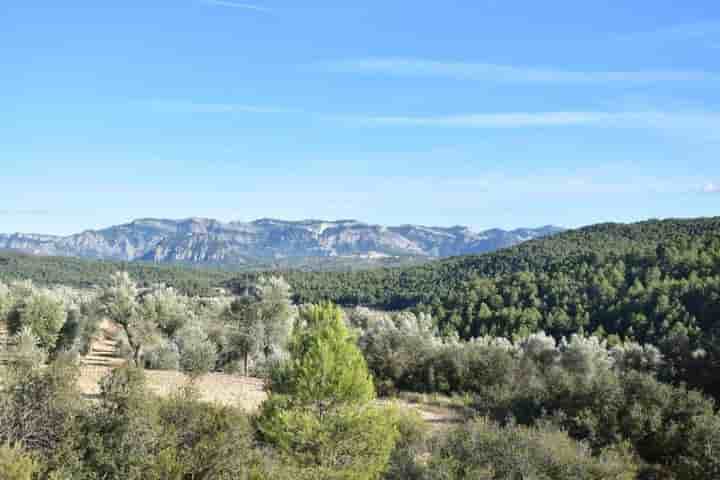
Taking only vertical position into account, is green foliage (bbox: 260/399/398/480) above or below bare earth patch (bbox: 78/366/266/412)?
above

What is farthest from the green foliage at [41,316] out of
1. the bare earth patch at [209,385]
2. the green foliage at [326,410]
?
the green foliage at [326,410]

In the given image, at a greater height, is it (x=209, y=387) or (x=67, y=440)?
(x=67, y=440)

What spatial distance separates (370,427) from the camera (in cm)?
2275

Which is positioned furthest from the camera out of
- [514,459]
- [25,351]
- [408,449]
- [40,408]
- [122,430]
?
[25,351]

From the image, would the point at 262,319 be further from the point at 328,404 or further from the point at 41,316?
the point at 328,404

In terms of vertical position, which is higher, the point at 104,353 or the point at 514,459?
the point at 514,459

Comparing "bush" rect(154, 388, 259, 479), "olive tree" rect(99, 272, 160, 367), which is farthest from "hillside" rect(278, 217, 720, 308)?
"bush" rect(154, 388, 259, 479)

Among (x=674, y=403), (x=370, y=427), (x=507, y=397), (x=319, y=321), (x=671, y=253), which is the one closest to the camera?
(x=370, y=427)

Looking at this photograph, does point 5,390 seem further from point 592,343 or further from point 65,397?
point 592,343

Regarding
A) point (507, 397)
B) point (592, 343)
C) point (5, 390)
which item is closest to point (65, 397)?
point (5, 390)

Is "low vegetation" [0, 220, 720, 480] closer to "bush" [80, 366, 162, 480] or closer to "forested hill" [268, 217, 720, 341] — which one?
"bush" [80, 366, 162, 480]

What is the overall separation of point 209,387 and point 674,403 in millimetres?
26533

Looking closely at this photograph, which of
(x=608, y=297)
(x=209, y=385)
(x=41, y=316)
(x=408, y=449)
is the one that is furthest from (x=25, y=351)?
(x=608, y=297)

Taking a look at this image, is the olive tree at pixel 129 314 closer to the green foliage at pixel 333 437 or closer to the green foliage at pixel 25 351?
the green foliage at pixel 25 351
